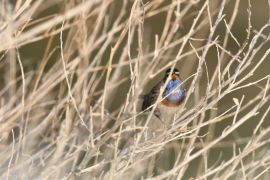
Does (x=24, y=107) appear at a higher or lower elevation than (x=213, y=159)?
higher

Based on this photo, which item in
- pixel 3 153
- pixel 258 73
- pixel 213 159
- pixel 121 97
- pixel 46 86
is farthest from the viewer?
pixel 258 73

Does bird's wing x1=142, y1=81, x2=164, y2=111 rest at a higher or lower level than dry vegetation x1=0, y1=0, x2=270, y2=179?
lower

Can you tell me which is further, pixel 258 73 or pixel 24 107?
pixel 258 73

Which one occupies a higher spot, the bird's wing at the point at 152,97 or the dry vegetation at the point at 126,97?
the dry vegetation at the point at 126,97

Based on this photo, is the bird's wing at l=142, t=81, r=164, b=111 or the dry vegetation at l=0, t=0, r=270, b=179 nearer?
the dry vegetation at l=0, t=0, r=270, b=179

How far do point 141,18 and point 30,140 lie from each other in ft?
4.39

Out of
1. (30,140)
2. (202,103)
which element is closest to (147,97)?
(30,140)

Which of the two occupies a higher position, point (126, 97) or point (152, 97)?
point (126, 97)

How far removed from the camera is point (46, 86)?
106 inches

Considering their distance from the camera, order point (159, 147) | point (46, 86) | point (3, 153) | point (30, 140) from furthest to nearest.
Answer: point (30, 140), point (3, 153), point (46, 86), point (159, 147)

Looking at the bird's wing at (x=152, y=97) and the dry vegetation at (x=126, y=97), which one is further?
the bird's wing at (x=152, y=97)

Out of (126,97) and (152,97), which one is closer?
(126,97)

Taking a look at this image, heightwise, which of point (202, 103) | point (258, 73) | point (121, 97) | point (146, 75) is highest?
point (146, 75)

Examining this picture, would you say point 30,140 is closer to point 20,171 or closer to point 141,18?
point 20,171
